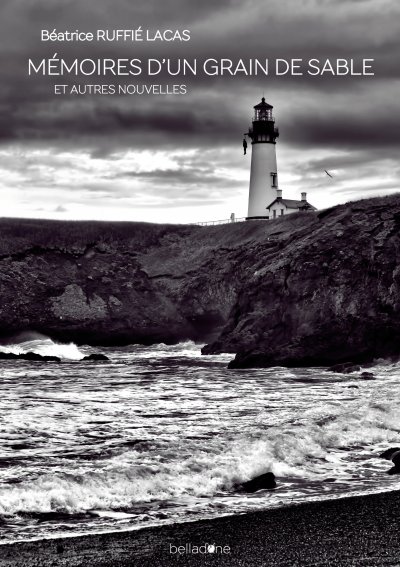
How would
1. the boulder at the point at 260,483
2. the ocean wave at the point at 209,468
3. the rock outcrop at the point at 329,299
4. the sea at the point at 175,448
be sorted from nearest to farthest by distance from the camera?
1. the sea at the point at 175,448
2. the ocean wave at the point at 209,468
3. the boulder at the point at 260,483
4. the rock outcrop at the point at 329,299

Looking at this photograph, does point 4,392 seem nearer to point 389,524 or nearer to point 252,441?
point 252,441

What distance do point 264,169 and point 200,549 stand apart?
47928 millimetres

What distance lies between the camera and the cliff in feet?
92.4

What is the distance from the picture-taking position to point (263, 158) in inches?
2076

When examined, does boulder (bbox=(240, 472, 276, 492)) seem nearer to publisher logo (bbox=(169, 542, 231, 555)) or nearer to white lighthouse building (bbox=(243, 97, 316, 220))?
publisher logo (bbox=(169, 542, 231, 555))

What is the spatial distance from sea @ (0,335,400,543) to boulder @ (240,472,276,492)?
140 millimetres

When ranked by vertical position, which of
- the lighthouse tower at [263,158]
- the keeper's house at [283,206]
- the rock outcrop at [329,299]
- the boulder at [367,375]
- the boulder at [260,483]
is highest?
the lighthouse tower at [263,158]

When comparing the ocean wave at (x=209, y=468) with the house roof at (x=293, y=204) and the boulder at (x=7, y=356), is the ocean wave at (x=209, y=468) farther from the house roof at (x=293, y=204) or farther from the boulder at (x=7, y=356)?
the house roof at (x=293, y=204)

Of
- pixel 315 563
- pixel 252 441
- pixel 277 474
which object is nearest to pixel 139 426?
pixel 252 441

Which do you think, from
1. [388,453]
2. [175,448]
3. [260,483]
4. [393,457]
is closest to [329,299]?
[388,453]

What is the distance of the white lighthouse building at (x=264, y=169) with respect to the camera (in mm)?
52469

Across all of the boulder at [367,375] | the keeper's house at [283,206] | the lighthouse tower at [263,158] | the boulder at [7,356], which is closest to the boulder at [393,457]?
the boulder at [367,375]

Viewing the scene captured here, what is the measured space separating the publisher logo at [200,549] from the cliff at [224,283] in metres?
19.4

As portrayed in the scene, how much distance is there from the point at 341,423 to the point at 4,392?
27.9 feet
